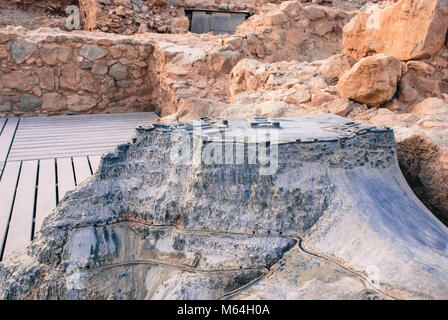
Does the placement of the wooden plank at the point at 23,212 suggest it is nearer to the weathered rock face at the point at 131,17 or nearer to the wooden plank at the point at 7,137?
the wooden plank at the point at 7,137

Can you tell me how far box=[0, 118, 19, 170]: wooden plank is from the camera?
12.8 ft

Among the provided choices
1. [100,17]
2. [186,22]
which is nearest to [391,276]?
[100,17]

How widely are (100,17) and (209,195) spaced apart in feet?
21.7

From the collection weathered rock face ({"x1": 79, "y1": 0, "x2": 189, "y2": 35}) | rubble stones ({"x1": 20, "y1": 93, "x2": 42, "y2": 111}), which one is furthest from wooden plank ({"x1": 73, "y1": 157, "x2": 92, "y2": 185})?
weathered rock face ({"x1": 79, "y1": 0, "x2": 189, "y2": 35})

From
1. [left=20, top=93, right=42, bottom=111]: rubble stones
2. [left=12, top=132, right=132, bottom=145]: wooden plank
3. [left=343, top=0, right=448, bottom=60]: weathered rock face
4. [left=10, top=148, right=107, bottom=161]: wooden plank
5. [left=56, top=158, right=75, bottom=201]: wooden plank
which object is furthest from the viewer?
[left=20, top=93, right=42, bottom=111]: rubble stones

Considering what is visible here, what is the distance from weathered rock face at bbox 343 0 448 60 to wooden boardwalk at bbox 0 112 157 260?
2.44 meters

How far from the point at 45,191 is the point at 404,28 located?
2958 mm

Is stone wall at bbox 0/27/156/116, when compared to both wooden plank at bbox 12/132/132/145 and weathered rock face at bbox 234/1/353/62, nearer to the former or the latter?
wooden plank at bbox 12/132/132/145

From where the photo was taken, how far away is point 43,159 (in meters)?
3.79

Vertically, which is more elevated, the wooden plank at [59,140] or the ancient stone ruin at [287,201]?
the ancient stone ruin at [287,201]

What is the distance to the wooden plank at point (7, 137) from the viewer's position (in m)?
3.89

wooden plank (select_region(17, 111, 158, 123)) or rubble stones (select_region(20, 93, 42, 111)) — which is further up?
rubble stones (select_region(20, 93, 42, 111))

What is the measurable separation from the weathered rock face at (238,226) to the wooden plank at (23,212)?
0.64 meters

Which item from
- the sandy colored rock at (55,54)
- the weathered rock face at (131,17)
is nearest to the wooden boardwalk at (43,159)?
the sandy colored rock at (55,54)
